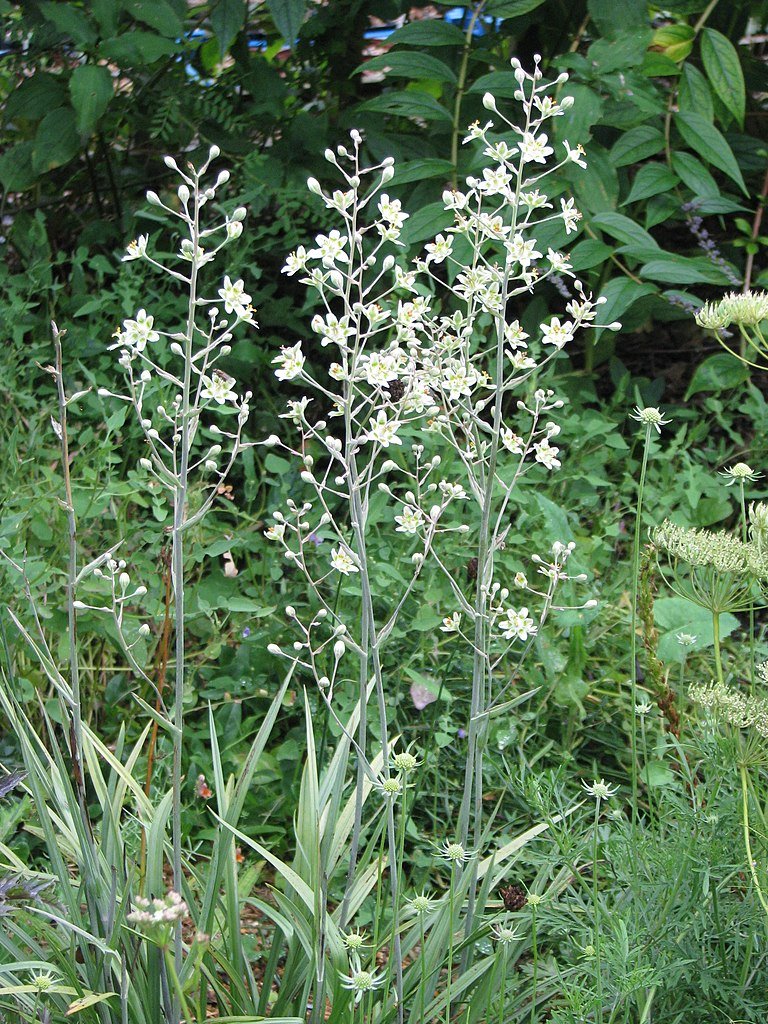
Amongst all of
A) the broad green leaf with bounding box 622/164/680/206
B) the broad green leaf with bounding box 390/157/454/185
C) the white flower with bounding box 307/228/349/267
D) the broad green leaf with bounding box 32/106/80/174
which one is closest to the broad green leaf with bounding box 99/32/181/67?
the broad green leaf with bounding box 32/106/80/174

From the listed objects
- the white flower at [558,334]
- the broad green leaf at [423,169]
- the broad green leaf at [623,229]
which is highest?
the white flower at [558,334]

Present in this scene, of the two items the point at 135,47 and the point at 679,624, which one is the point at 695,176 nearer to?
the point at 679,624

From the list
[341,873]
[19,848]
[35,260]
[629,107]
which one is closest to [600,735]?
[341,873]

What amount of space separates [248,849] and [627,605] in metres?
1.11

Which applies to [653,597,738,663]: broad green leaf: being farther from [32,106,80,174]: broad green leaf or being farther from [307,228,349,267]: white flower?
[32,106,80,174]: broad green leaf

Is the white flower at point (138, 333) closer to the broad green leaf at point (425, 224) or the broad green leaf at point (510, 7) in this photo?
the broad green leaf at point (425, 224)

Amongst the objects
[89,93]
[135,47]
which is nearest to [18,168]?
[89,93]

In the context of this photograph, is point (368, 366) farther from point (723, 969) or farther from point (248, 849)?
point (248, 849)

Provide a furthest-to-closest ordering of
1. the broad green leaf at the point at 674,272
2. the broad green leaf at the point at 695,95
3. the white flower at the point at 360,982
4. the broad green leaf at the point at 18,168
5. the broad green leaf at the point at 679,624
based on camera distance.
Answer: the broad green leaf at the point at 18,168 < the broad green leaf at the point at 695,95 < the broad green leaf at the point at 674,272 < the broad green leaf at the point at 679,624 < the white flower at the point at 360,982

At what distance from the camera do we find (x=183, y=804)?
2174 mm

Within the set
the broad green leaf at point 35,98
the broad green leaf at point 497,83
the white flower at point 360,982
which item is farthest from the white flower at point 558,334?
the broad green leaf at point 35,98

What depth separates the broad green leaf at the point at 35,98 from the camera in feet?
10.3

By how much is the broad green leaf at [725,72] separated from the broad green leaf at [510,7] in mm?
528

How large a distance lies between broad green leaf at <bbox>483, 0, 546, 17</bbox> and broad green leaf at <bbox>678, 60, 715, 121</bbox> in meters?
0.49
